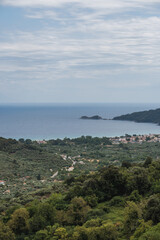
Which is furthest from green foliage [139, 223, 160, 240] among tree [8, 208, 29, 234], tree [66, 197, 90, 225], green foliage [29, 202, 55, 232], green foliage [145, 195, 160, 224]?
tree [8, 208, 29, 234]

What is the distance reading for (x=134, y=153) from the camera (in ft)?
180

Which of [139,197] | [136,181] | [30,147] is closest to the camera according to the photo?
[139,197]

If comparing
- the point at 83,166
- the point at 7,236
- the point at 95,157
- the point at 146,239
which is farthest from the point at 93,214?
the point at 95,157

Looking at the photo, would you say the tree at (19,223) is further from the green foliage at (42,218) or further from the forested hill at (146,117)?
the forested hill at (146,117)

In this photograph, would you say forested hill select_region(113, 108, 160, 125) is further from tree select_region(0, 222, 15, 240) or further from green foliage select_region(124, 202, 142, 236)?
tree select_region(0, 222, 15, 240)

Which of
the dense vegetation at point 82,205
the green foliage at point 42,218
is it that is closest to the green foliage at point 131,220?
the dense vegetation at point 82,205

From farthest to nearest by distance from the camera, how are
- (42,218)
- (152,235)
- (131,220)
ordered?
(42,218)
(131,220)
(152,235)

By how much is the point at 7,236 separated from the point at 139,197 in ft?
27.4

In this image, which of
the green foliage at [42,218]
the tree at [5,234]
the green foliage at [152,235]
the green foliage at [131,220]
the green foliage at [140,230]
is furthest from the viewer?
the green foliage at [42,218]

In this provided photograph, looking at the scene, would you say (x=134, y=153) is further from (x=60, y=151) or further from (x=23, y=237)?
(x=23, y=237)

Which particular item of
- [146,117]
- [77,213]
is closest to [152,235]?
[77,213]

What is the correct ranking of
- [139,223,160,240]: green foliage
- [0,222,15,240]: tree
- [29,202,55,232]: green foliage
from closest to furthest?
[139,223,160,240]: green foliage
[0,222,15,240]: tree
[29,202,55,232]: green foliage

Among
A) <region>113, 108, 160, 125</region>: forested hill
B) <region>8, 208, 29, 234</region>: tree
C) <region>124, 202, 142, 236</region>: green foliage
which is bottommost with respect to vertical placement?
<region>8, 208, 29, 234</region>: tree

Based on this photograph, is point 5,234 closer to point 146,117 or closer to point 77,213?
point 77,213
